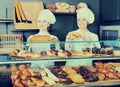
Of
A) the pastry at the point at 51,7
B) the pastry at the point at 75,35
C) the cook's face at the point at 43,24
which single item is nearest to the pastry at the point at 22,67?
the pastry at the point at 75,35

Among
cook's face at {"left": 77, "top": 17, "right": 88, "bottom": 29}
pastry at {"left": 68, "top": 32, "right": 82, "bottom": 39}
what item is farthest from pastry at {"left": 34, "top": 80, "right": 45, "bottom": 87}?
cook's face at {"left": 77, "top": 17, "right": 88, "bottom": 29}

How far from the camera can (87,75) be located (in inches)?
38.2

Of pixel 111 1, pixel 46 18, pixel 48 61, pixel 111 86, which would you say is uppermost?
pixel 111 1

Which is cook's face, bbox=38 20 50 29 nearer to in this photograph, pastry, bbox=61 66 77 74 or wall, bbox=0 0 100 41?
pastry, bbox=61 66 77 74

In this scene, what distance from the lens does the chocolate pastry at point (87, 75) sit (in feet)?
3.13

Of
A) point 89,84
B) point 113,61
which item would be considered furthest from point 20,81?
point 113,61

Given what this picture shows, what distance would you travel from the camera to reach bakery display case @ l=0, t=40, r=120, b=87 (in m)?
0.92

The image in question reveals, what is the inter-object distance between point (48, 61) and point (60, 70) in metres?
0.07

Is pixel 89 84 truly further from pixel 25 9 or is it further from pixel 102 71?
pixel 25 9

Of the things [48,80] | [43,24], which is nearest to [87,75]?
[48,80]

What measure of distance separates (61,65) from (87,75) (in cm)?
12

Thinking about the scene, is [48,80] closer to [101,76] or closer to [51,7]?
[101,76]

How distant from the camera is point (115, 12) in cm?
227

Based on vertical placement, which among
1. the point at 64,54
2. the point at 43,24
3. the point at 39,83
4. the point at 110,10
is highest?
the point at 110,10
